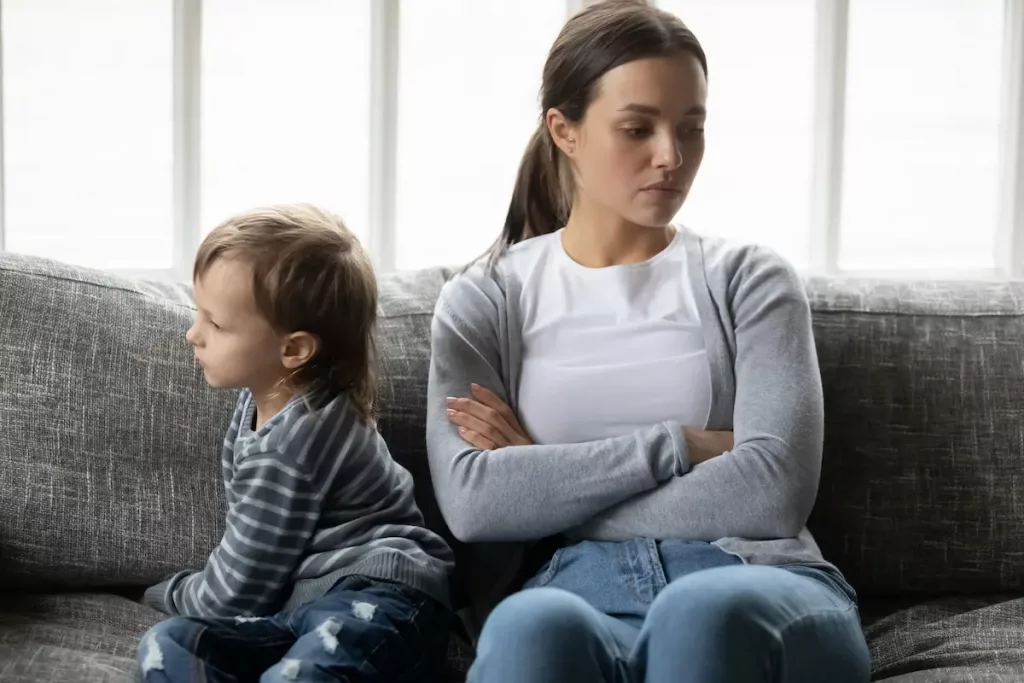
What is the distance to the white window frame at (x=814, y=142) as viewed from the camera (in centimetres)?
230

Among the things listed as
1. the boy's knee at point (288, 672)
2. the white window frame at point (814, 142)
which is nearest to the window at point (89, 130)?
the white window frame at point (814, 142)

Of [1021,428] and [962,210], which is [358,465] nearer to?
[1021,428]

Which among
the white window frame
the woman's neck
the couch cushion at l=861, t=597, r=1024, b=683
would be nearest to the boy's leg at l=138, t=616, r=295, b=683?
the woman's neck

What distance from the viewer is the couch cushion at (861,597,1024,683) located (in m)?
1.59

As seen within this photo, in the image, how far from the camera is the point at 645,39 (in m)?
1.68

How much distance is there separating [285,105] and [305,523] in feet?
3.55

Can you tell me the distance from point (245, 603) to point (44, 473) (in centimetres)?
36

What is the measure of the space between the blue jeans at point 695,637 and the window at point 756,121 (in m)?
1.18

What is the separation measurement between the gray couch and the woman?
0.63 ft

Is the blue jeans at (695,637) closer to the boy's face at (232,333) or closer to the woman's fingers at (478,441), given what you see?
the woman's fingers at (478,441)

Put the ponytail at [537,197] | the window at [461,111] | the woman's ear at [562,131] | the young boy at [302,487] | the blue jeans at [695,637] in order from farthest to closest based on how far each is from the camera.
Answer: the window at [461,111], the ponytail at [537,197], the woman's ear at [562,131], the young boy at [302,487], the blue jeans at [695,637]

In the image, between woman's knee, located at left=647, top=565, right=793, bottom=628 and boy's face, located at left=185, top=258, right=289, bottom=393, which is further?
boy's face, located at left=185, top=258, right=289, bottom=393

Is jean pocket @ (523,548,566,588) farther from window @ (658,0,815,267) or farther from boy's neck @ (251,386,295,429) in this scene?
window @ (658,0,815,267)

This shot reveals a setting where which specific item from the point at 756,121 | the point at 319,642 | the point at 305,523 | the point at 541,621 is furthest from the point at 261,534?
the point at 756,121
